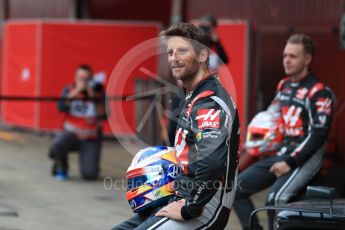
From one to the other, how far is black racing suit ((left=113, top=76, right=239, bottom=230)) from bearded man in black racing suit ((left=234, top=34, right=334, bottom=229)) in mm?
2406

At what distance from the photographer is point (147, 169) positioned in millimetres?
5109

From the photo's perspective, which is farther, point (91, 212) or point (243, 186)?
point (91, 212)

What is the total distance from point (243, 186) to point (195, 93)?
2.57 metres

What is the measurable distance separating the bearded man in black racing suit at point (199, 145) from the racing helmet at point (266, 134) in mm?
2695

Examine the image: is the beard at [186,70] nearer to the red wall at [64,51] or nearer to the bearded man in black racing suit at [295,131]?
the bearded man in black racing suit at [295,131]

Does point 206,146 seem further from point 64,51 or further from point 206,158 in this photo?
point 64,51

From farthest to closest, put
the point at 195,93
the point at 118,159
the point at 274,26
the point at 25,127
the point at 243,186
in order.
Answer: the point at 25,127 → the point at 118,159 → the point at 274,26 → the point at 243,186 → the point at 195,93

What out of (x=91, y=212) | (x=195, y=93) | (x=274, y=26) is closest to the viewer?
(x=195, y=93)

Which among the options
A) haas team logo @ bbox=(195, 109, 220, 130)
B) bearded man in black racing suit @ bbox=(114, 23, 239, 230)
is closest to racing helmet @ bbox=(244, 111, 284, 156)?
bearded man in black racing suit @ bbox=(114, 23, 239, 230)

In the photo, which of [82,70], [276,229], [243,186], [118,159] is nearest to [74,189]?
[82,70]

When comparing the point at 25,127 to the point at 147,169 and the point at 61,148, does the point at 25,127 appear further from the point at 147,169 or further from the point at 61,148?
the point at 147,169

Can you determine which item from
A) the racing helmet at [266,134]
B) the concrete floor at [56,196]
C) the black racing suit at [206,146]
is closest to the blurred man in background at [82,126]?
the concrete floor at [56,196]

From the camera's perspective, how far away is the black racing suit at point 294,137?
286 inches

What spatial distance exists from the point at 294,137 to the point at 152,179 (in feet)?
8.64
